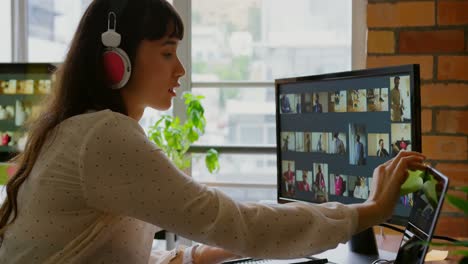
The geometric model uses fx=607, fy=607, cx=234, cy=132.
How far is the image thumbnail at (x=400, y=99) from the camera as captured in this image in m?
1.25

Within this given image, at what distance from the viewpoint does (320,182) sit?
1.48 metres

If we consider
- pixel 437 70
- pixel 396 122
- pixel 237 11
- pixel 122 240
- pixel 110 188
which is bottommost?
pixel 122 240

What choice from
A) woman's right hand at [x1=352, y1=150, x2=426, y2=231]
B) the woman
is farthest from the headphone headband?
woman's right hand at [x1=352, y1=150, x2=426, y2=231]

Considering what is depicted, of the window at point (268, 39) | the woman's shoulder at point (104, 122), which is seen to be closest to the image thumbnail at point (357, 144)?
the woman's shoulder at point (104, 122)

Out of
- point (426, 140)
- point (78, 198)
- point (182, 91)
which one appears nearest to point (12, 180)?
point (78, 198)

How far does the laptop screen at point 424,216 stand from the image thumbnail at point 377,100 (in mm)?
257

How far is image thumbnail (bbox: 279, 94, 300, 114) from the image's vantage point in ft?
5.20

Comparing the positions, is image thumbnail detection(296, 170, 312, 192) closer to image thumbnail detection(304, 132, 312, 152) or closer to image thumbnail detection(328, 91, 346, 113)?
image thumbnail detection(304, 132, 312, 152)

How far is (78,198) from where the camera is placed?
38.6 inches

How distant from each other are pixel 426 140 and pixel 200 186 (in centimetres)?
143

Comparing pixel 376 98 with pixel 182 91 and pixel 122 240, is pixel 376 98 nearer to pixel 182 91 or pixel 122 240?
pixel 122 240

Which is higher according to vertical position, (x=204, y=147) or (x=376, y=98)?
(x=376, y=98)

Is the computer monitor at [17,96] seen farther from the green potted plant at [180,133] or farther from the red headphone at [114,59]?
the red headphone at [114,59]

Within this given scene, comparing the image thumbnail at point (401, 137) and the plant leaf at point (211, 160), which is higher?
the image thumbnail at point (401, 137)
